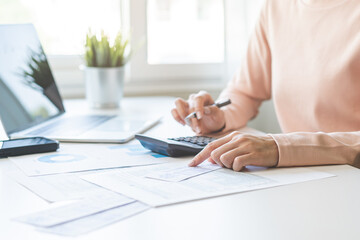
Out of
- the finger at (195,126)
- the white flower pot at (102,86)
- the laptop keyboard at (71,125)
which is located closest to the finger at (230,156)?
the finger at (195,126)

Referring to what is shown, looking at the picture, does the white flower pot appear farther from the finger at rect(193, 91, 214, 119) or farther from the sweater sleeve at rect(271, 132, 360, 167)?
the sweater sleeve at rect(271, 132, 360, 167)

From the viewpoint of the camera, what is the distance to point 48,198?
0.79 m

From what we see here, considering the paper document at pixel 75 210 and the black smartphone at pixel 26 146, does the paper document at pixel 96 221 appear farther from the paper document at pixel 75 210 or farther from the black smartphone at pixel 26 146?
the black smartphone at pixel 26 146

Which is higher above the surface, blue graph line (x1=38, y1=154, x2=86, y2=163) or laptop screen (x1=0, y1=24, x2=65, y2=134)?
A: laptop screen (x1=0, y1=24, x2=65, y2=134)

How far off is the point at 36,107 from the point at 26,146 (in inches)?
13.7

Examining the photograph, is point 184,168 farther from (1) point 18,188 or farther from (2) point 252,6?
(2) point 252,6

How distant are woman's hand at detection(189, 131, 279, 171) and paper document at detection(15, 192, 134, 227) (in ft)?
0.77

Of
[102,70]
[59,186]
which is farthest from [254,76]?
[59,186]

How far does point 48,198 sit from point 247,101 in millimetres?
882

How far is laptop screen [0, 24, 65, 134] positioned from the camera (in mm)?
1281

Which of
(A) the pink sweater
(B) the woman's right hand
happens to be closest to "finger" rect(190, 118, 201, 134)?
(B) the woman's right hand

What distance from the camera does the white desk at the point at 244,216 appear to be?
64 centimetres

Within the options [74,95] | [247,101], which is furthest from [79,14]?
[247,101]

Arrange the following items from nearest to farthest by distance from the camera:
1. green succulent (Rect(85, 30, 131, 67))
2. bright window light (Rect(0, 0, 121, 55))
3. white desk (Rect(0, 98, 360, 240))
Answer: white desk (Rect(0, 98, 360, 240)), green succulent (Rect(85, 30, 131, 67)), bright window light (Rect(0, 0, 121, 55))
